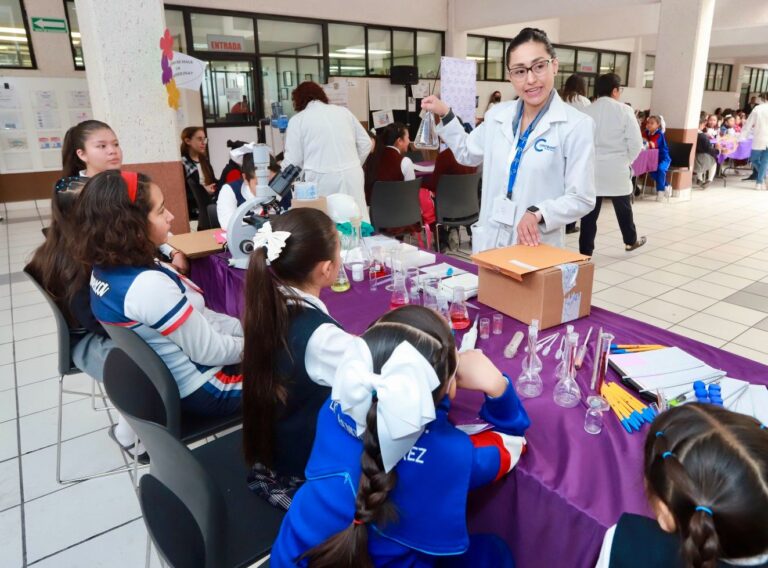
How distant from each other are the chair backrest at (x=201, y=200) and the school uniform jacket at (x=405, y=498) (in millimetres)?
3255

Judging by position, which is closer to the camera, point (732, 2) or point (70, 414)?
point (70, 414)

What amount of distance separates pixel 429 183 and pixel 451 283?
10.9 feet

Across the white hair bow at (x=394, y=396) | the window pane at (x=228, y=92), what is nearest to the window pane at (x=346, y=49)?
the window pane at (x=228, y=92)

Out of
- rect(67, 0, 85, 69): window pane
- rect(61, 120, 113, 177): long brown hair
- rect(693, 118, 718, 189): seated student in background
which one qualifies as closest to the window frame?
rect(67, 0, 85, 69): window pane

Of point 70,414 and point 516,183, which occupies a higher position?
point 516,183

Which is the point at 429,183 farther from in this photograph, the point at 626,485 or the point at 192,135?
the point at 626,485

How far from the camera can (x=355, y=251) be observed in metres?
2.32

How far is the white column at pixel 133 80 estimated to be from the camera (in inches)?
140

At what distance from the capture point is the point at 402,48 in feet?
32.2

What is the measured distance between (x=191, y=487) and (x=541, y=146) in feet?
Answer: 5.66

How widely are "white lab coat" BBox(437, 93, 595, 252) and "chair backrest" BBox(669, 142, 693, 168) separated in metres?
6.33

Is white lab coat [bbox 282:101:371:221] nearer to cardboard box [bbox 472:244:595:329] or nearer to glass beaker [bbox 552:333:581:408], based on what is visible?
cardboard box [bbox 472:244:595:329]

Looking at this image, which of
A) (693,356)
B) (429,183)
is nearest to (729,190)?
(429,183)

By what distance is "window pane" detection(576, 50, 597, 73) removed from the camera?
1316cm
